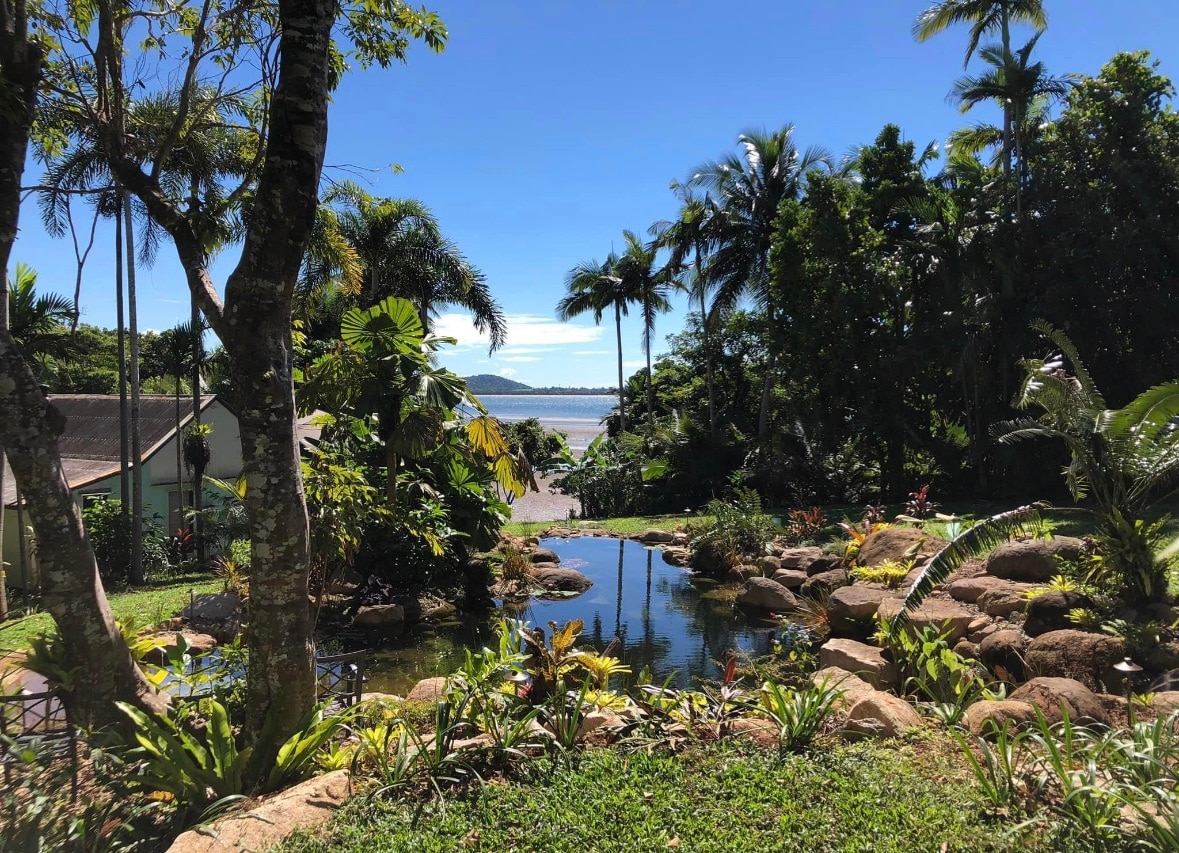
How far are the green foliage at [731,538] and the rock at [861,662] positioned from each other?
7.08 m

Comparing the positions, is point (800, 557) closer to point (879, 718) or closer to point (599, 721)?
point (879, 718)

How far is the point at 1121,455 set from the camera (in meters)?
6.58

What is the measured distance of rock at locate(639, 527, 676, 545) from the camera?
59.5 ft

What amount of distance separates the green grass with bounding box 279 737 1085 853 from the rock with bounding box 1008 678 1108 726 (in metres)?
1.15

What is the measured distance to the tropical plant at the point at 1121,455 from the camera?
631cm

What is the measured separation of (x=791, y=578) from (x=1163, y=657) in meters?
6.58

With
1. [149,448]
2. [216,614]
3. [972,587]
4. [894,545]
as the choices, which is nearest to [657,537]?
[894,545]

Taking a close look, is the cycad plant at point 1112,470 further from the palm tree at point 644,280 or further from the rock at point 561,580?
the palm tree at point 644,280

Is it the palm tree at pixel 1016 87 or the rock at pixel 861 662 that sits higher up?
the palm tree at pixel 1016 87

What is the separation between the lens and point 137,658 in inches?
212

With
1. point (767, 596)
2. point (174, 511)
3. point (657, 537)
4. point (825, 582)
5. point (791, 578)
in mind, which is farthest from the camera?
point (657, 537)

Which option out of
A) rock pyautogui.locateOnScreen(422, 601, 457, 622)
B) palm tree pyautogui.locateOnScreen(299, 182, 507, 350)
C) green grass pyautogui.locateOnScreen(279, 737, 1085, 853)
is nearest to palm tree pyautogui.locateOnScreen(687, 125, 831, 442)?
palm tree pyautogui.locateOnScreen(299, 182, 507, 350)

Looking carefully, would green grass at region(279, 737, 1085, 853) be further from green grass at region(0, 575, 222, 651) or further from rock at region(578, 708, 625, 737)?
green grass at region(0, 575, 222, 651)

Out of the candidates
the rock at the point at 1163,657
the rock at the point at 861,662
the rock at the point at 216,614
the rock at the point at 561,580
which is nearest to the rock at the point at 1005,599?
the rock at the point at 1163,657
